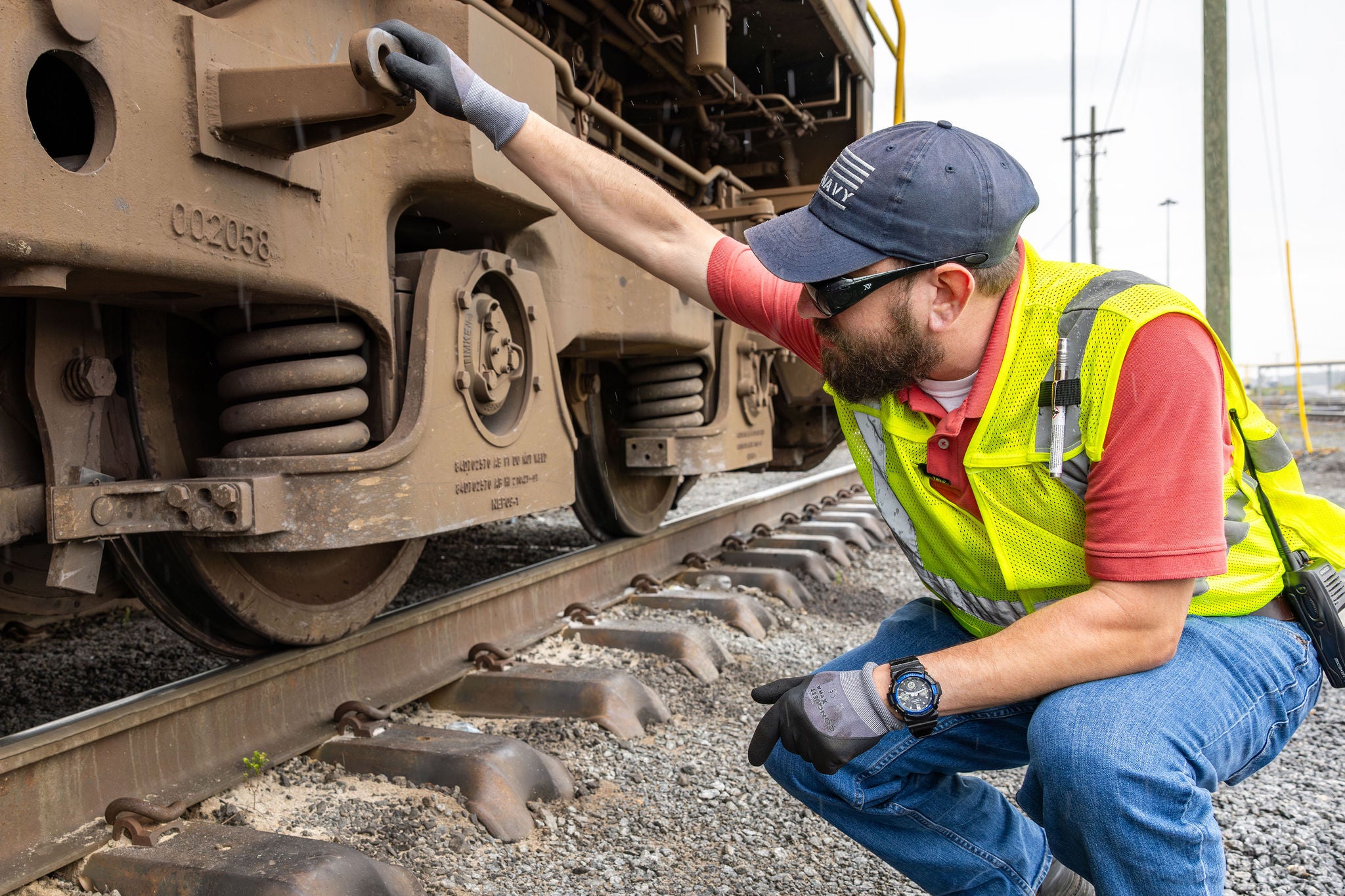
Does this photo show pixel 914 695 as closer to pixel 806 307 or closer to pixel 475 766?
pixel 806 307

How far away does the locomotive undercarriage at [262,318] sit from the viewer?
1980 millimetres

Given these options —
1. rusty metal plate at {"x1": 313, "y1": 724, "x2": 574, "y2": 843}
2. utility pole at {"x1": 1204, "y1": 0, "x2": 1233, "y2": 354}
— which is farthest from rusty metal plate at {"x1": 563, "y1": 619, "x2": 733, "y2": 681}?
utility pole at {"x1": 1204, "y1": 0, "x2": 1233, "y2": 354}

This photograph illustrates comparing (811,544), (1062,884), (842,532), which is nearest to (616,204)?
(1062,884)

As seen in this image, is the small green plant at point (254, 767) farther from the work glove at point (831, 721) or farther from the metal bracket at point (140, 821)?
the work glove at point (831, 721)

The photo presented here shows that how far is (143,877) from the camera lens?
2.07 m

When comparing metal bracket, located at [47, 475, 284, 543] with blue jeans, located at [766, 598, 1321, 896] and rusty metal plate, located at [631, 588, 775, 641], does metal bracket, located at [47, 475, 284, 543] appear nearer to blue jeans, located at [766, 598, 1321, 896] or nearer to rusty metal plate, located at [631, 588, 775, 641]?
blue jeans, located at [766, 598, 1321, 896]

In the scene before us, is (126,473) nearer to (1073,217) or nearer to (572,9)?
(572,9)

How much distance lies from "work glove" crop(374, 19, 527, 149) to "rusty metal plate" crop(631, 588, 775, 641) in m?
2.53

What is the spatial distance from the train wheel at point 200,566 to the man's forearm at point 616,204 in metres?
1.16

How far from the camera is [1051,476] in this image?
1.75 meters

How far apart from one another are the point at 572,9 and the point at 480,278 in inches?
77.9

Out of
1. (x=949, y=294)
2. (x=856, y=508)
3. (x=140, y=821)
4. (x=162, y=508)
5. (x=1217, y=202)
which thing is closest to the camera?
(x=949, y=294)

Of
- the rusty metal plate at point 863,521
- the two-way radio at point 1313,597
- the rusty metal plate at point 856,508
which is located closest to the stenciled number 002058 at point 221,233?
the two-way radio at point 1313,597

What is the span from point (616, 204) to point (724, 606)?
7.64ft
